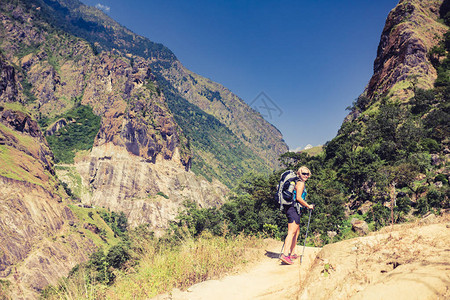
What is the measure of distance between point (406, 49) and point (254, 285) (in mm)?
70718

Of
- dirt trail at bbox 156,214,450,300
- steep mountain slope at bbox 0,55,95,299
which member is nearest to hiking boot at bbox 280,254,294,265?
dirt trail at bbox 156,214,450,300

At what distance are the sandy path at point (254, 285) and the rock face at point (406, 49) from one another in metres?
54.9

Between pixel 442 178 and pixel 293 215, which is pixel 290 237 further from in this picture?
pixel 442 178

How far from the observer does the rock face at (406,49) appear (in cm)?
5141

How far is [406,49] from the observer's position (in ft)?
185

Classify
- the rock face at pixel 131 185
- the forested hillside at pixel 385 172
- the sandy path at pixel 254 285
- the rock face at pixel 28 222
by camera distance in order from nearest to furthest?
the sandy path at pixel 254 285 < the forested hillside at pixel 385 172 < the rock face at pixel 28 222 < the rock face at pixel 131 185

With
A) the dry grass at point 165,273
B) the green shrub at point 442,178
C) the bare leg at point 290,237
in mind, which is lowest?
the dry grass at point 165,273

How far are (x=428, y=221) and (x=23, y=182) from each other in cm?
7952

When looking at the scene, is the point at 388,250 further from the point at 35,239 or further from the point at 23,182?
the point at 23,182

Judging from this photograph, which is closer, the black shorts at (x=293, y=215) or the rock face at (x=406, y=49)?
the black shorts at (x=293, y=215)

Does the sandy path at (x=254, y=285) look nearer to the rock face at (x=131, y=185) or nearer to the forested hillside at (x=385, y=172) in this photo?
the forested hillside at (x=385, y=172)

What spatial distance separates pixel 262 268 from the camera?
652 cm

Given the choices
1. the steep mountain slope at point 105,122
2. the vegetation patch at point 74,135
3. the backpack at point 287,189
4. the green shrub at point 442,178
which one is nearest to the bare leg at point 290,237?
the backpack at point 287,189

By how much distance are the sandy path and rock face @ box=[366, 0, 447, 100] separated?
180ft
